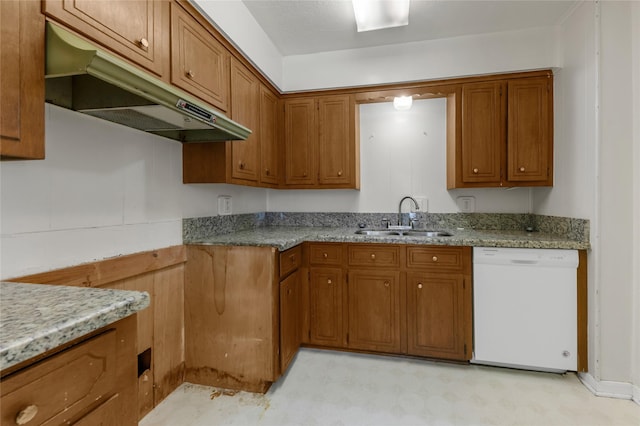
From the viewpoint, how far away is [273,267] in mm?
1896

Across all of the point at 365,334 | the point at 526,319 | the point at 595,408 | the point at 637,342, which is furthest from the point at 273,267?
the point at 637,342

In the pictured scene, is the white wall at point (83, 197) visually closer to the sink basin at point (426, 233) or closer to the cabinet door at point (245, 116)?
the cabinet door at point (245, 116)

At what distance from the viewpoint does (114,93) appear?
1158 mm

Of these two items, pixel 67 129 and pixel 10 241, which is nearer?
pixel 10 241

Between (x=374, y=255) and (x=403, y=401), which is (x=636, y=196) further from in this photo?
(x=403, y=401)

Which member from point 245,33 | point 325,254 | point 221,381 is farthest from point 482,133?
point 221,381

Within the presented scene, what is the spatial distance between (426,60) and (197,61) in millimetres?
1898

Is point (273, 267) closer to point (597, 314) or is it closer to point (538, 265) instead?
point (538, 265)

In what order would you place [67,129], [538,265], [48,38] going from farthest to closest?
1. [538,265]
2. [67,129]
3. [48,38]

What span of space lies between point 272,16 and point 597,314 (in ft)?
9.98

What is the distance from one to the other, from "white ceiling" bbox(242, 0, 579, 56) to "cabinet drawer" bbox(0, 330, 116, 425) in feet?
7.48

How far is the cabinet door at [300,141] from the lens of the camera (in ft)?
9.34

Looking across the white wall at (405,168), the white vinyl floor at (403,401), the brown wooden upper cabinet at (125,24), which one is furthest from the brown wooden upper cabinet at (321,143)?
the white vinyl floor at (403,401)

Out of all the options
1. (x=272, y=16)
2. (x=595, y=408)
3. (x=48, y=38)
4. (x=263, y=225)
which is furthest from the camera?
(x=263, y=225)
